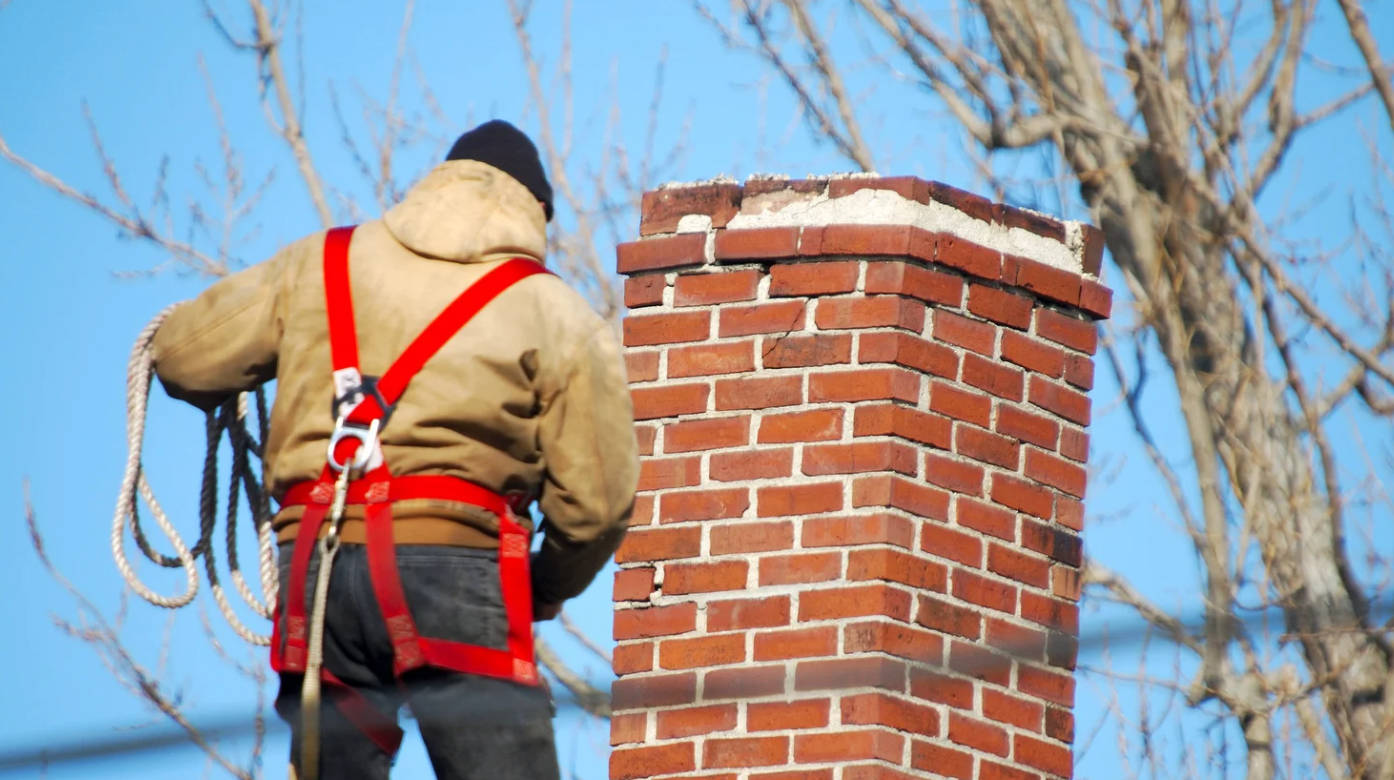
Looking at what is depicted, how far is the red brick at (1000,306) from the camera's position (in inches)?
205

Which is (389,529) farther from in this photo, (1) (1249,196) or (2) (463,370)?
(1) (1249,196)

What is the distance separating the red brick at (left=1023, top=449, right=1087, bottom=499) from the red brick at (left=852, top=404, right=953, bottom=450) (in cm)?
30

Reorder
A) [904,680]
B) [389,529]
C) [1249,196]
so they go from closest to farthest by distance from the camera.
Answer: [389,529], [904,680], [1249,196]

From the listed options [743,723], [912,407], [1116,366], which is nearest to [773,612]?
[743,723]

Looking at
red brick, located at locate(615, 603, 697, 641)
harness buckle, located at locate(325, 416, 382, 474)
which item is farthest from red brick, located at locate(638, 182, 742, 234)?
harness buckle, located at locate(325, 416, 382, 474)

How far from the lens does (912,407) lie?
16.4ft

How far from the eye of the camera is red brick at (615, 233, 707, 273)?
5.29m

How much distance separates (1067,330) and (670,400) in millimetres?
1051

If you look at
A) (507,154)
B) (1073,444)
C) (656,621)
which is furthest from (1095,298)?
(507,154)

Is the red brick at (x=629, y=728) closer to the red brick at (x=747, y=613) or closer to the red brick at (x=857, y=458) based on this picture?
the red brick at (x=747, y=613)

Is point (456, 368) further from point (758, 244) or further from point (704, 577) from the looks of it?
point (758, 244)

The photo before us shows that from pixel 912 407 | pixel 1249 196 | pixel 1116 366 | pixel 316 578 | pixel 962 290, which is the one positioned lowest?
pixel 316 578

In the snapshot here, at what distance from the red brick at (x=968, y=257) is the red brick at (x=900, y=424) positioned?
1.32ft

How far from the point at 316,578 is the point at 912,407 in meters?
1.67
